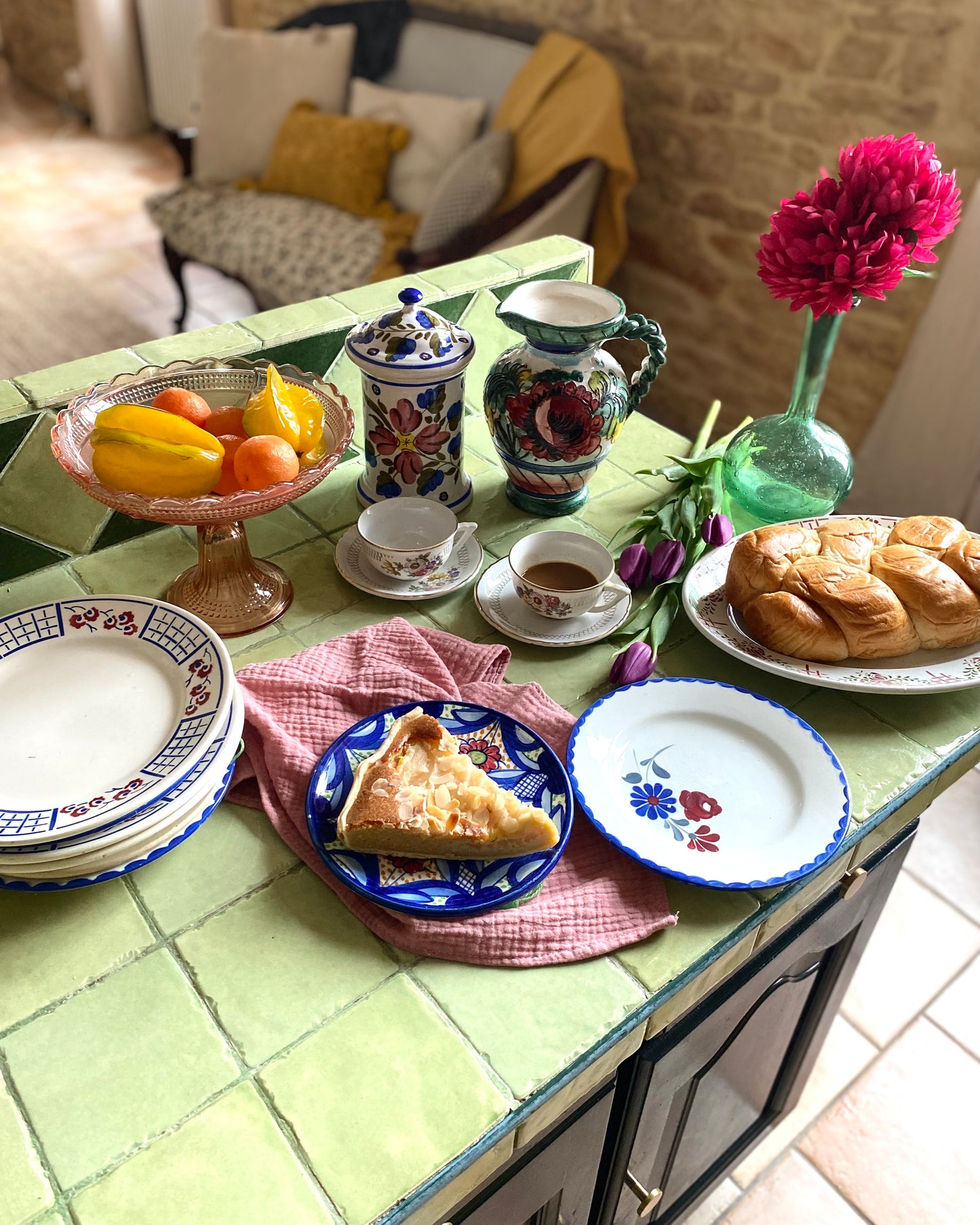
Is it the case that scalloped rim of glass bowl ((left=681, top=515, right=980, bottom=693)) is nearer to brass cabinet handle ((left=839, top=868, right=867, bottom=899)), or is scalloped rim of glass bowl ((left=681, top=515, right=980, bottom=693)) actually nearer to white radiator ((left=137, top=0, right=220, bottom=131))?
brass cabinet handle ((left=839, top=868, right=867, bottom=899))

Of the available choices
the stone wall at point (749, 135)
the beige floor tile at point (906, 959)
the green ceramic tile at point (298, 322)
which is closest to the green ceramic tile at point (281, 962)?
the green ceramic tile at point (298, 322)

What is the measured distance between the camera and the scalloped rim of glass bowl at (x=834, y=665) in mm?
898

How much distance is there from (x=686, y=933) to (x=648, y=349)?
2.14 feet

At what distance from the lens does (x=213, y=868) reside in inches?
29.6

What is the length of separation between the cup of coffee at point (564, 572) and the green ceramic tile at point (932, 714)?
263 mm

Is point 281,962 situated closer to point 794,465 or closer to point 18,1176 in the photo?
point 18,1176

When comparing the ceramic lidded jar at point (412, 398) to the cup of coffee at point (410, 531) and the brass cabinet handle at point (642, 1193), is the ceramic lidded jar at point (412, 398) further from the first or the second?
the brass cabinet handle at point (642, 1193)

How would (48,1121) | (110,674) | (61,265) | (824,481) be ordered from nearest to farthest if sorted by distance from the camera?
(48,1121) → (110,674) → (824,481) → (61,265)

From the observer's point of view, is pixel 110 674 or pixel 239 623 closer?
pixel 110 674

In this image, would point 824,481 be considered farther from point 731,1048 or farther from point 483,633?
point 731,1048

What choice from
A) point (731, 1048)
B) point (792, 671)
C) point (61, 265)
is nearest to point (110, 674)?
point (792, 671)

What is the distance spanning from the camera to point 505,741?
2.70ft

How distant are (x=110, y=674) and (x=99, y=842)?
0.18 meters

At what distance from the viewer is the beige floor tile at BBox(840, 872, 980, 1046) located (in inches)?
→ 62.4
